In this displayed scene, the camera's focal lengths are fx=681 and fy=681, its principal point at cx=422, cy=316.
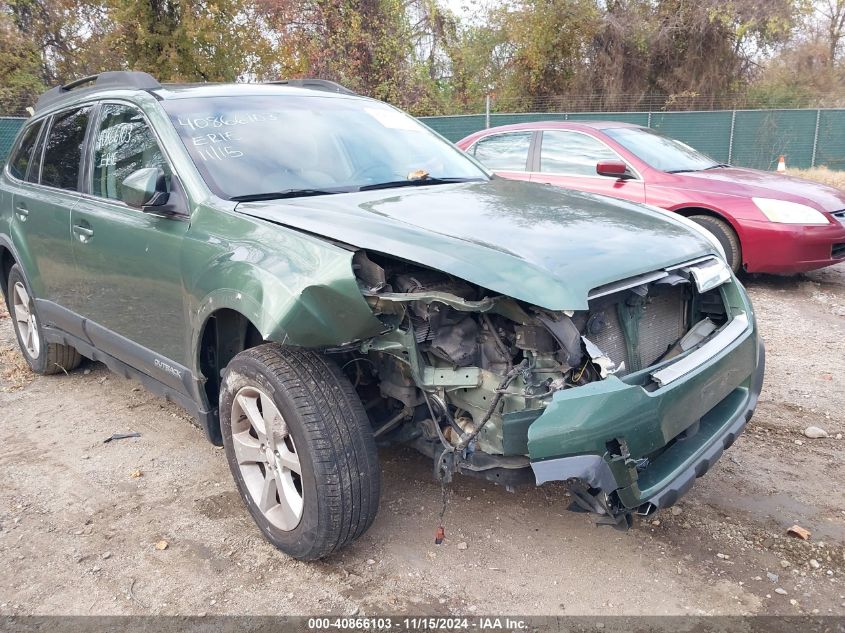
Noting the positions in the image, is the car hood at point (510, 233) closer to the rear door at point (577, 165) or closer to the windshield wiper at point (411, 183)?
the windshield wiper at point (411, 183)

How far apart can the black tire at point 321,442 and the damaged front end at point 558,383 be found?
20 cm

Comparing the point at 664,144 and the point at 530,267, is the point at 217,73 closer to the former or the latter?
the point at 664,144

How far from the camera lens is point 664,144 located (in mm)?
7160

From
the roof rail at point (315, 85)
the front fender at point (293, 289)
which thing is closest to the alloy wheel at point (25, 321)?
the roof rail at point (315, 85)

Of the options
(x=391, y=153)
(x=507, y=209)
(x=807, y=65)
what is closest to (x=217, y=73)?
(x=391, y=153)

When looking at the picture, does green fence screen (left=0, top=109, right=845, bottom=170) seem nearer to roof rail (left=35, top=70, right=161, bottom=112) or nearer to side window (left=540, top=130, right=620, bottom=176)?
side window (left=540, top=130, right=620, bottom=176)

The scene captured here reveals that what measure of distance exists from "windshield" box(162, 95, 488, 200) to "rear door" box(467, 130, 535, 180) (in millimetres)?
3465

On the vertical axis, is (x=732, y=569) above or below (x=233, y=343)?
below

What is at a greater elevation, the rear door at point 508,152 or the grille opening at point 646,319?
the rear door at point 508,152

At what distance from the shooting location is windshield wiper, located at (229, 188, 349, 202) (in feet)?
9.45

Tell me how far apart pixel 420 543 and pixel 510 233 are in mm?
1305

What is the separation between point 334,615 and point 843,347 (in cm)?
429

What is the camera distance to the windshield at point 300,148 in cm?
303

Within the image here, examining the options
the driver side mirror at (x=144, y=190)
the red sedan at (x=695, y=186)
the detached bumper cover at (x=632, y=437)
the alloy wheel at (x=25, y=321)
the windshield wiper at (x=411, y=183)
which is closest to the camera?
the detached bumper cover at (x=632, y=437)
